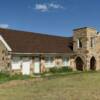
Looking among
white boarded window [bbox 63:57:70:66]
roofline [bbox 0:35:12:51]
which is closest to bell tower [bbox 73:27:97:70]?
white boarded window [bbox 63:57:70:66]

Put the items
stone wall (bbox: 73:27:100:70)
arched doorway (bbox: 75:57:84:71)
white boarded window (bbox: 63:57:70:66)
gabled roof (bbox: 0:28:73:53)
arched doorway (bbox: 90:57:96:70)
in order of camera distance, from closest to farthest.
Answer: gabled roof (bbox: 0:28:73:53) < white boarded window (bbox: 63:57:70:66) < stone wall (bbox: 73:27:100:70) < arched doorway (bbox: 75:57:84:71) < arched doorway (bbox: 90:57:96:70)

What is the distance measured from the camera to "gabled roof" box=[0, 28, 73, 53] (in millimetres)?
30578

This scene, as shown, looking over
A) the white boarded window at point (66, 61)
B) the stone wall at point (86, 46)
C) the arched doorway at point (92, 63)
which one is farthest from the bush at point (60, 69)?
the arched doorway at point (92, 63)

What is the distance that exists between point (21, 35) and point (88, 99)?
21053 mm

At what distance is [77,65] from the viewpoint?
39.1 m

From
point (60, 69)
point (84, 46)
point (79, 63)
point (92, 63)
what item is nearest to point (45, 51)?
point (60, 69)

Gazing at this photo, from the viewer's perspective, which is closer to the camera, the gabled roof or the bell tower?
the gabled roof

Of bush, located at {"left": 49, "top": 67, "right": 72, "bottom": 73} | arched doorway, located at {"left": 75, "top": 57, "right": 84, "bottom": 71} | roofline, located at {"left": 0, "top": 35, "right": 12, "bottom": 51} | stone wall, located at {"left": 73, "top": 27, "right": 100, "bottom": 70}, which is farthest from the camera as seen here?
arched doorway, located at {"left": 75, "top": 57, "right": 84, "bottom": 71}

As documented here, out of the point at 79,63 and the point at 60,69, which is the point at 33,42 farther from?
the point at 79,63

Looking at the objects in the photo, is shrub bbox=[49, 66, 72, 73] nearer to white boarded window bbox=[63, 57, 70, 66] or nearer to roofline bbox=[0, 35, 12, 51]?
white boarded window bbox=[63, 57, 70, 66]

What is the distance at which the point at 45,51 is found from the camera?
3338 centimetres

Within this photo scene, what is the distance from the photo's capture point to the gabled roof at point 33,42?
1204 inches

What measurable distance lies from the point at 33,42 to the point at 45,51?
2.31m

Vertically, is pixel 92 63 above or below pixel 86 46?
below
